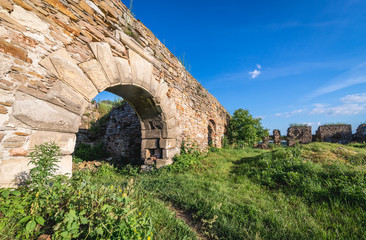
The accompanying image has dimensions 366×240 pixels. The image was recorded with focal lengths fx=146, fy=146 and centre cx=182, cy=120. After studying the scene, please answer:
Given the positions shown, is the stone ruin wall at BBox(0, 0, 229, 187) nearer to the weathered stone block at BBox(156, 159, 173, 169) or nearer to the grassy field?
the grassy field

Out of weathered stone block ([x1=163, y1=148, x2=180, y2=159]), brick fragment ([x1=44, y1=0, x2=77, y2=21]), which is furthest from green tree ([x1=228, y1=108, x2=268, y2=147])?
brick fragment ([x1=44, y1=0, x2=77, y2=21])

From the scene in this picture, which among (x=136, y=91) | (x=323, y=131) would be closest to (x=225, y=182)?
(x=136, y=91)

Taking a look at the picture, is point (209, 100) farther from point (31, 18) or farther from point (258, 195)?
point (31, 18)

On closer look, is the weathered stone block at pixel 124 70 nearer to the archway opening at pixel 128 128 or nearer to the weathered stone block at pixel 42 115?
the archway opening at pixel 128 128

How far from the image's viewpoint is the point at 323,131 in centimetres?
1185

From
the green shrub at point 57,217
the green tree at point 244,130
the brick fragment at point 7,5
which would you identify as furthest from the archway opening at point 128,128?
the green tree at point 244,130

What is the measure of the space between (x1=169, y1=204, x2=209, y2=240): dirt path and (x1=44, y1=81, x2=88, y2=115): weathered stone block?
81.5 inches

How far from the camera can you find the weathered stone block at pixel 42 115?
1.63 meters

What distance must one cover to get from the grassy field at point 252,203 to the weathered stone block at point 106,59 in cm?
168

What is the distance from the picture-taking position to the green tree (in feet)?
32.4

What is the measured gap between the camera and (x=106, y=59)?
2.53 metres

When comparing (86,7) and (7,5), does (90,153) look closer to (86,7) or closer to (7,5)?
(86,7)

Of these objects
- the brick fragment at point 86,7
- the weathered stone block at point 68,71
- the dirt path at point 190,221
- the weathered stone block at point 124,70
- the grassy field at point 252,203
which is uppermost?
the brick fragment at point 86,7

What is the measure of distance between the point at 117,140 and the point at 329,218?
6.45 meters
